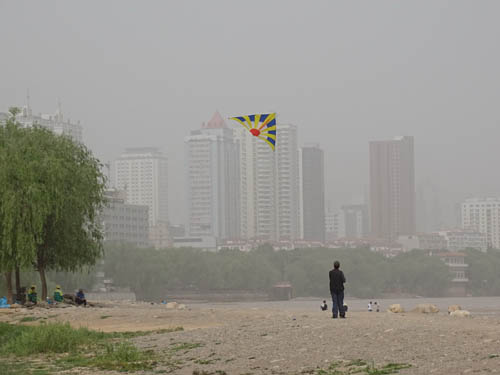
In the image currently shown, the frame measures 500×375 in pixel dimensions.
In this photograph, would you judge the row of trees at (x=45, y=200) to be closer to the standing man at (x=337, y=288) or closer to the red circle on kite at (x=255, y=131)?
the red circle on kite at (x=255, y=131)

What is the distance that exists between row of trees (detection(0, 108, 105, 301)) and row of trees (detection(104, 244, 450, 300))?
290 feet

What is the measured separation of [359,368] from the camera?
18547 mm

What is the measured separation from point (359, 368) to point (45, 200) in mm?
23683

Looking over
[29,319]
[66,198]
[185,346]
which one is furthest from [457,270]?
[185,346]

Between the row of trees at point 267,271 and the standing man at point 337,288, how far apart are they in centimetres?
10599

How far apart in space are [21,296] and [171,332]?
17.9 metres

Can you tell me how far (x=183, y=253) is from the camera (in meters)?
145

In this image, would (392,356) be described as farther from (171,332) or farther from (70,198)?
(70,198)

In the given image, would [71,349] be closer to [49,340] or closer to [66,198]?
[49,340]

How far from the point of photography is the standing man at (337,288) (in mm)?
25953

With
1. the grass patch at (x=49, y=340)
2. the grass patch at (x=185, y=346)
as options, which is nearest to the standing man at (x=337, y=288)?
the grass patch at (x=185, y=346)

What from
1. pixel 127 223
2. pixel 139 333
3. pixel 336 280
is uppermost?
pixel 127 223

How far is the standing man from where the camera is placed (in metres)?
26.0

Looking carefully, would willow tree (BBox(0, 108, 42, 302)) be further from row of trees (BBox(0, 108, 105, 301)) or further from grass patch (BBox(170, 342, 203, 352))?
grass patch (BBox(170, 342, 203, 352))
